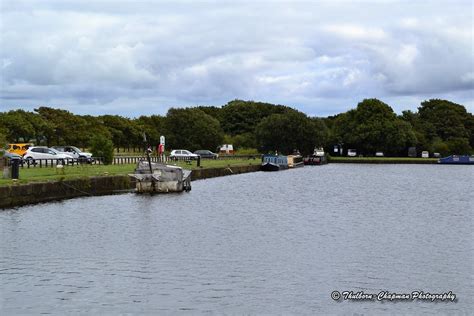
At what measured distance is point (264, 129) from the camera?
152 meters

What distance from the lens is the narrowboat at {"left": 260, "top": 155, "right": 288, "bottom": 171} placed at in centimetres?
11112

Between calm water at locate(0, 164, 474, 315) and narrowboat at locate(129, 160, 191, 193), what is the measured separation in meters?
7.38

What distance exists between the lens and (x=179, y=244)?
3020 centimetres

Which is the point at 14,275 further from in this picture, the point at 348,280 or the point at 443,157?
the point at 443,157

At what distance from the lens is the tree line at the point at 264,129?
4382 inches

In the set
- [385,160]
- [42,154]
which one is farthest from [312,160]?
[42,154]

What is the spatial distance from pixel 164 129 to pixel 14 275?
362 ft

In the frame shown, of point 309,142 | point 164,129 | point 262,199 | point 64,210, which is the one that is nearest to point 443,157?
point 309,142

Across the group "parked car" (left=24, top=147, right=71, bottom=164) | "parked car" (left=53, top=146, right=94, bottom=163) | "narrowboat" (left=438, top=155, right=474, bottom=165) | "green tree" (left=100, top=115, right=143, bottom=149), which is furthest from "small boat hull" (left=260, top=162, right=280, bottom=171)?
"narrowboat" (left=438, top=155, right=474, bottom=165)

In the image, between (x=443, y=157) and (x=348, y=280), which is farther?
(x=443, y=157)

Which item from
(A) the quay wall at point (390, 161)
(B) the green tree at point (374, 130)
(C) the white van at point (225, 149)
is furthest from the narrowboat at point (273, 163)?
(B) the green tree at point (374, 130)

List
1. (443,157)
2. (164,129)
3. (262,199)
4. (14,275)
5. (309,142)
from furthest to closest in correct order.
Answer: (443,157) < (309,142) < (164,129) < (262,199) < (14,275)

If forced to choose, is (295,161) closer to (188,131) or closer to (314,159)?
(314,159)

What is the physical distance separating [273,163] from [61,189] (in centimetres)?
6887
